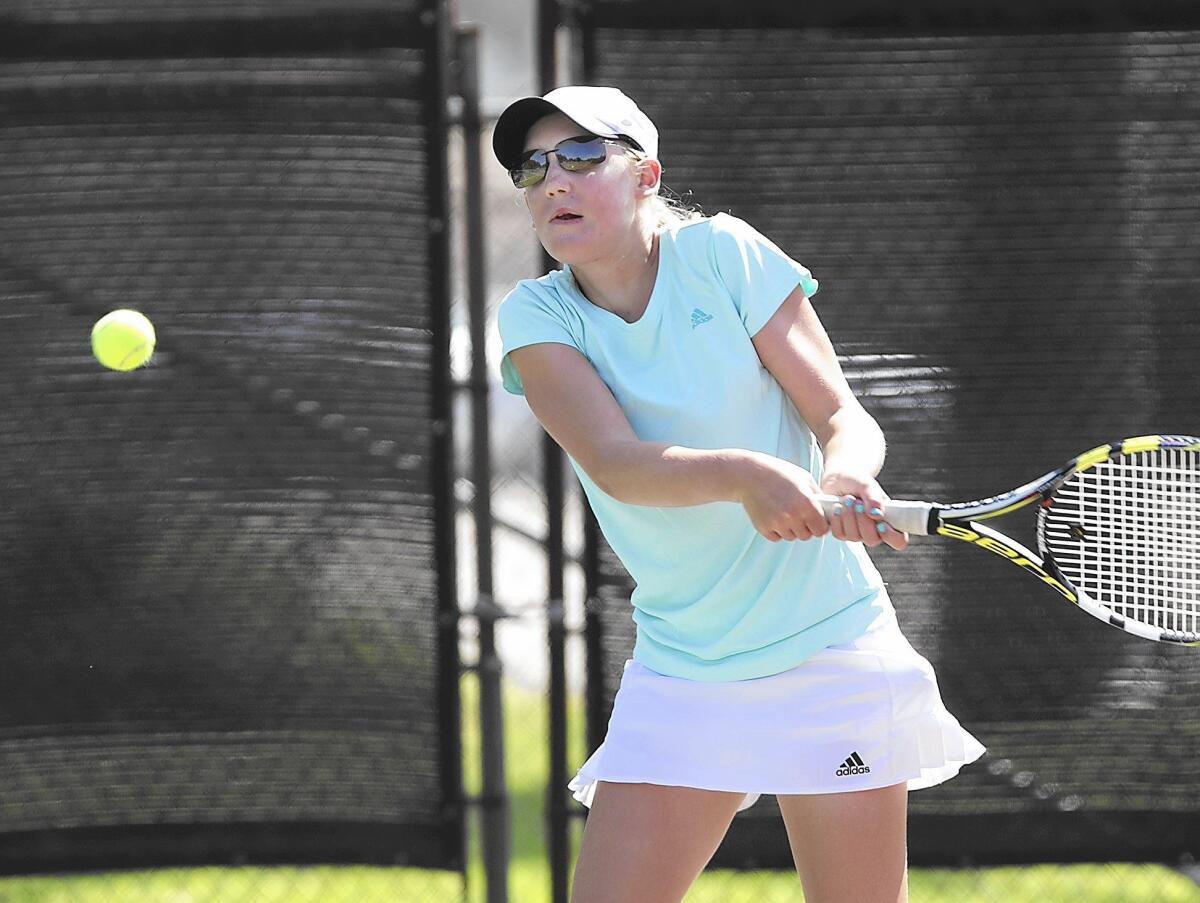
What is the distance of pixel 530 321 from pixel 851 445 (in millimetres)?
567

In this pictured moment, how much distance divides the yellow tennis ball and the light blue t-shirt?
4.38 feet

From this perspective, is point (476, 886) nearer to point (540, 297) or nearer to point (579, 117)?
point (540, 297)

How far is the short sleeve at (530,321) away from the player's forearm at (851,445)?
44cm

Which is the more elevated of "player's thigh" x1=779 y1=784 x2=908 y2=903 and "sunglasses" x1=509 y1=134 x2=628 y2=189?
"sunglasses" x1=509 y1=134 x2=628 y2=189

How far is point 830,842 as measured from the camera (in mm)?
2676

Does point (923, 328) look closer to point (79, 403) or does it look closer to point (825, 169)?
point (825, 169)

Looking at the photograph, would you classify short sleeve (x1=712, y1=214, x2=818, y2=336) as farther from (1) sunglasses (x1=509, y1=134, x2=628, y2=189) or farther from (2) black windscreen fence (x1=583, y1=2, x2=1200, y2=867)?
(2) black windscreen fence (x1=583, y1=2, x2=1200, y2=867)

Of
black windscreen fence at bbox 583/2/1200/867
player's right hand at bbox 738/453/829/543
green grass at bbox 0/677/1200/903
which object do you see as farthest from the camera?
green grass at bbox 0/677/1200/903

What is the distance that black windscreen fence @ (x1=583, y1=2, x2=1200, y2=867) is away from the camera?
12.7 feet

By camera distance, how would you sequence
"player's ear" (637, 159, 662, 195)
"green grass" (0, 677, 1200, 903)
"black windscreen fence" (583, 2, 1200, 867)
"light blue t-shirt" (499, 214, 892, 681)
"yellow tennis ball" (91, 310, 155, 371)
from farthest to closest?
"green grass" (0, 677, 1200, 903), "black windscreen fence" (583, 2, 1200, 867), "yellow tennis ball" (91, 310, 155, 371), "player's ear" (637, 159, 662, 195), "light blue t-shirt" (499, 214, 892, 681)

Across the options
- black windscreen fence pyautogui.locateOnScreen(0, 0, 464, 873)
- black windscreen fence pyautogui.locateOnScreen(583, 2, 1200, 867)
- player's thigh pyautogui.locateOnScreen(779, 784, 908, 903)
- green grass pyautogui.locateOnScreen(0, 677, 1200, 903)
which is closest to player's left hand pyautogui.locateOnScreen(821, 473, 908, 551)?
player's thigh pyautogui.locateOnScreen(779, 784, 908, 903)

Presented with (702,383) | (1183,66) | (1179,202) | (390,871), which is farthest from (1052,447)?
(390,871)

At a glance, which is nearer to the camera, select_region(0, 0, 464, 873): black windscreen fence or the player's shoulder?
the player's shoulder

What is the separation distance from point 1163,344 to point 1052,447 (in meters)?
0.37
